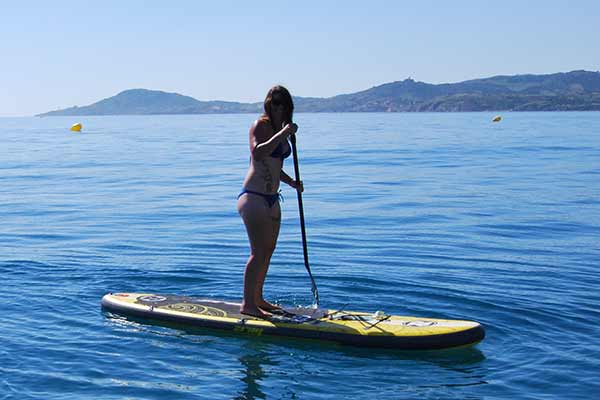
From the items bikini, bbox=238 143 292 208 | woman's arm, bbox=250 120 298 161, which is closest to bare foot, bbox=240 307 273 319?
bikini, bbox=238 143 292 208

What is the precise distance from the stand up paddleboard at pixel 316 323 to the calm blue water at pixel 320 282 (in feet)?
0.42

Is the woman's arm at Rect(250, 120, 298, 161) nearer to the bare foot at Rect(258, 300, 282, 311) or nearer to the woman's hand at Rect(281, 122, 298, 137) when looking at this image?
the woman's hand at Rect(281, 122, 298, 137)

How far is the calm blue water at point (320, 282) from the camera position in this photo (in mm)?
6879

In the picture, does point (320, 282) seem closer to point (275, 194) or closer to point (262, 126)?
point (275, 194)

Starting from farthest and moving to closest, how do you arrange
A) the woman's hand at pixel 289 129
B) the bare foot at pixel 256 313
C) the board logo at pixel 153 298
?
the board logo at pixel 153 298, the bare foot at pixel 256 313, the woman's hand at pixel 289 129

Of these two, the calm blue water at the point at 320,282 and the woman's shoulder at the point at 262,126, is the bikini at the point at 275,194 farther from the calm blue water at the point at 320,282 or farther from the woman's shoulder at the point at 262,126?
the calm blue water at the point at 320,282

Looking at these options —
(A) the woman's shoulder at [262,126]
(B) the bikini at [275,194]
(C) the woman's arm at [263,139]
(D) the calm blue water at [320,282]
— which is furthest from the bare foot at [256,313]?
(A) the woman's shoulder at [262,126]

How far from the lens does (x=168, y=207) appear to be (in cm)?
1930

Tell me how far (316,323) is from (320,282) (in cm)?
264

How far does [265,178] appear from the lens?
25.3ft

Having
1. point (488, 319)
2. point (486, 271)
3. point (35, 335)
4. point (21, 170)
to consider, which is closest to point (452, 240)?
point (486, 271)

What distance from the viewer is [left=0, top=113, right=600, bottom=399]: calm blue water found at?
6879 mm

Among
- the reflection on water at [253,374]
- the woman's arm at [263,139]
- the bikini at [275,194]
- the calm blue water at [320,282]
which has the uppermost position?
the woman's arm at [263,139]

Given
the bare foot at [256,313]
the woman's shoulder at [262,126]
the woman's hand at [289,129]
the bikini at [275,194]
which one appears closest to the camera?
the woman's hand at [289,129]
